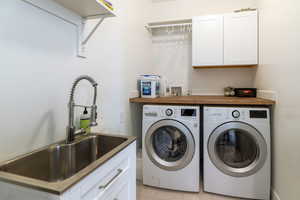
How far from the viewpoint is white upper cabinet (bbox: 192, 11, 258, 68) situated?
6.70 ft

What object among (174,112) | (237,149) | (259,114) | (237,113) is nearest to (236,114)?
(237,113)

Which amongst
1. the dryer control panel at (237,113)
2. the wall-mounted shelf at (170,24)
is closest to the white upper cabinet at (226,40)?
the wall-mounted shelf at (170,24)

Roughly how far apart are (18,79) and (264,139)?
79.2 inches

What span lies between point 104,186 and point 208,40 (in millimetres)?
2173

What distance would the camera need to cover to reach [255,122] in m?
1.56

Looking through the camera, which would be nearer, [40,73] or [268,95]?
[40,73]

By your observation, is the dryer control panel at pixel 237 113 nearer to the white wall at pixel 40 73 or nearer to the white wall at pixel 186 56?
the white wall at pixel 186 56

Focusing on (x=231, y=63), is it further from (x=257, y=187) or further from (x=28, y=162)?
(x=28, y=162)

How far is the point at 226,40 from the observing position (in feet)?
6.99

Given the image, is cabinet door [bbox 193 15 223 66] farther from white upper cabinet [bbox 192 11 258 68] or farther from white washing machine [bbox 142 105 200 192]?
white washing machine [bbox 142 105 200 192]

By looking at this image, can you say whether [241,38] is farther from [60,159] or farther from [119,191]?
[60,159]

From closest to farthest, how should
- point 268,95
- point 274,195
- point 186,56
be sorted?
point 274,195
point 268,95
point 186,56

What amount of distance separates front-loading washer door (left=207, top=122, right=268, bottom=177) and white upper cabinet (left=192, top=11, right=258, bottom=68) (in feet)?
3.22

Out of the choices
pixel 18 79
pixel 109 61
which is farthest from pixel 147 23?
pixel 18 79
